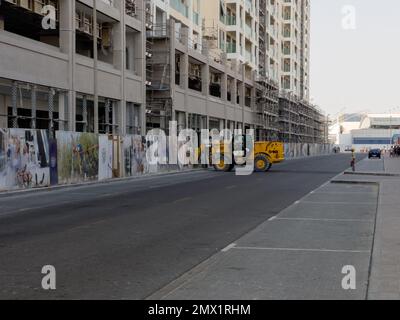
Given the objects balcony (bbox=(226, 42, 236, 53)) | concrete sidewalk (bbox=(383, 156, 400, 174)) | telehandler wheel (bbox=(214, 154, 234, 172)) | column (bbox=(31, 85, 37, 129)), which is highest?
balcony (bbox=(226, 42, 236, 53))

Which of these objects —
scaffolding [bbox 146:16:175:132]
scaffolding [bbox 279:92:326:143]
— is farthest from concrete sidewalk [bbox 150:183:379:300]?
scaffolding [bbox 279:92:326:143]

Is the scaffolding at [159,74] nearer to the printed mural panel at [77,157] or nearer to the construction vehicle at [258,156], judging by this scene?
the construction vehicle at [258,156]

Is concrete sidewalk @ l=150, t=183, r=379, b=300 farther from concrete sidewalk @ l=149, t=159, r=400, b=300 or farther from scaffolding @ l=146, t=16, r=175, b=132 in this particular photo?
scaffolding @ l=146, t=16, r=175, b=132

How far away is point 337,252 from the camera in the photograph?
388 inches

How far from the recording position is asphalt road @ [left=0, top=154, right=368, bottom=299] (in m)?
7.68

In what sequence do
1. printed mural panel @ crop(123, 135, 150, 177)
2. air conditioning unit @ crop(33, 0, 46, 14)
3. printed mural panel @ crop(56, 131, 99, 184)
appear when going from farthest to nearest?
printed mural panel @ crop(123, 135, 150, 177), air conditioning unit @ crop(33, 0, 46, 14), printed mural panel @ crop(56, 131, 99, 184)

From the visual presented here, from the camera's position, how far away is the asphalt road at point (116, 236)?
25.2ft

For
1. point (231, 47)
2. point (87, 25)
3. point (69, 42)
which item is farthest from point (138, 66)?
point (231, 47)

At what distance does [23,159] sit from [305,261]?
57.9 ft

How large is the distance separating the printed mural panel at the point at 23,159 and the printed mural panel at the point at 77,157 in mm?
1198

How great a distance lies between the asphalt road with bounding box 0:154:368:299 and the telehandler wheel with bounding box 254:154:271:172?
18305 millimetres

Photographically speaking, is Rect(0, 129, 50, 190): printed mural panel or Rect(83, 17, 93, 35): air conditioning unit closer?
Rect(0, 129, 50, 190): printed mural panel

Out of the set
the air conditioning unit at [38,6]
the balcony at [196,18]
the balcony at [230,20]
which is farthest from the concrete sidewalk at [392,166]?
the air conditioning unit at [38,6]
